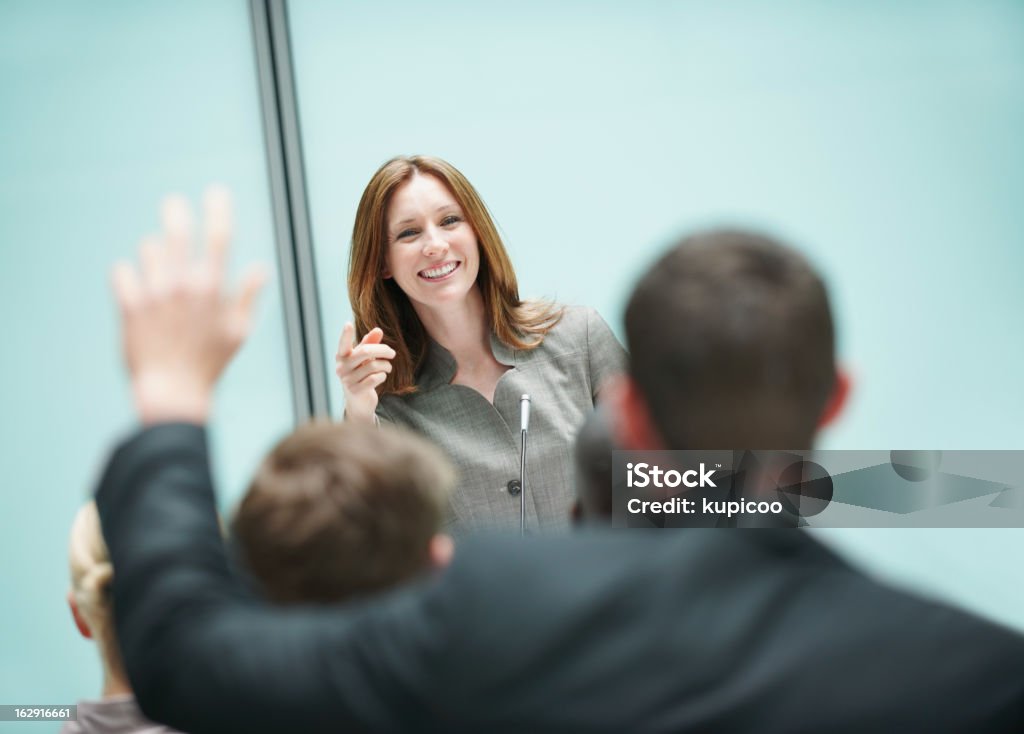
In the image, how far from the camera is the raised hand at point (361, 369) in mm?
1788

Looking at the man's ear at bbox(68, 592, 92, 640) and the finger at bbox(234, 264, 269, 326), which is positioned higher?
the finger at bbox(234, 264, 269, 326)

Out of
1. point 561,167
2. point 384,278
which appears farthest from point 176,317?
point 561,167

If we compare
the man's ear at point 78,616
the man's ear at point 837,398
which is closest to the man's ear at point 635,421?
the man's ear at point 837,398

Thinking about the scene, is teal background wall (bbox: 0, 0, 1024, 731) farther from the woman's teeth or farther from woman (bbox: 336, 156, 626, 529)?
the woman's teeth

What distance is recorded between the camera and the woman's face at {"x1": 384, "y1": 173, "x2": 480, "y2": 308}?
196cm

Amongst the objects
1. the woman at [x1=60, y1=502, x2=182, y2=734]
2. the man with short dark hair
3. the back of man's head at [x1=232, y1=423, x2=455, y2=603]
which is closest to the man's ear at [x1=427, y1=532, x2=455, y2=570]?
the back of man's head at [x1=232, y1=423, x2=455, y2=603]

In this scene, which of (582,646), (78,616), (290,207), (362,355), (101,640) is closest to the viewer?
(582,646)

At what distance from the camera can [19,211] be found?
108 inches

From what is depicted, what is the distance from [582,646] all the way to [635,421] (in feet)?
0.61

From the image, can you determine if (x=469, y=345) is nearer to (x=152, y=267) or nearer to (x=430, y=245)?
(x=430, y=245)

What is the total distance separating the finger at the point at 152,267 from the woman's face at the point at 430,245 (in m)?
1.26

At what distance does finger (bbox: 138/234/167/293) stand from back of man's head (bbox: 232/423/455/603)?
0.53ft

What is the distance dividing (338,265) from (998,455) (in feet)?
6.16

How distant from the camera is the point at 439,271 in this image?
1.96 m
